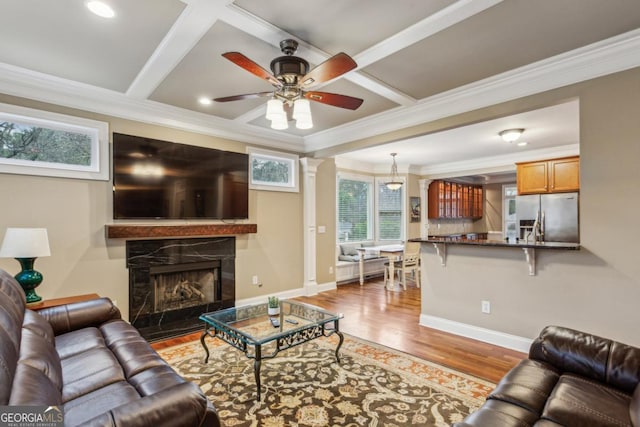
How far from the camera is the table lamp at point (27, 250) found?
262cm

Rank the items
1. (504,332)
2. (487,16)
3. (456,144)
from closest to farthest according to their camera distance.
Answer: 1. (487,16)
2. (504,332)
3. (456,144)

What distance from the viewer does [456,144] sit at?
230 inches

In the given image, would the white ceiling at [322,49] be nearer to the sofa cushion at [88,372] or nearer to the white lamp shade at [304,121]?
the white lamp shade at [304,121]

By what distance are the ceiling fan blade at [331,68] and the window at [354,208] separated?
4.70 meters

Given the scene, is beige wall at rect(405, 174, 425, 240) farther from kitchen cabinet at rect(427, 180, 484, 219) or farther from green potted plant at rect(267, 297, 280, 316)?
green potted plant at rect(267, 297, 280, 316)

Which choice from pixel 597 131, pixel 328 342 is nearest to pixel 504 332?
pixel 328 342

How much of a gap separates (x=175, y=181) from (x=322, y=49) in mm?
2390

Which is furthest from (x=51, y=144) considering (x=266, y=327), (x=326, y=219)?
(x=326, y=219)

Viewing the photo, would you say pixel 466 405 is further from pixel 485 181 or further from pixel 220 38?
pixel 485 181

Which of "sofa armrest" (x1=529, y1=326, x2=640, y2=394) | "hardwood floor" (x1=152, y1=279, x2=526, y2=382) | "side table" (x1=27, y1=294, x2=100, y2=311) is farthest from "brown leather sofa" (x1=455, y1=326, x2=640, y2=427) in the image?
"side table" (x1=27, y1=294, x2=100, y2=311)

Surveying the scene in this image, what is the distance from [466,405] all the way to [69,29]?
386 centimetres

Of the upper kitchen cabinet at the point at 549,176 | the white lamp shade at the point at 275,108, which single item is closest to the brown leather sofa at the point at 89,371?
the white lamp shade at the point at 275,108

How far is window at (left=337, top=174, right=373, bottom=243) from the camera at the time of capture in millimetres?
→ 7157

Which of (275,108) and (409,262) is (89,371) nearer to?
(275,108)
